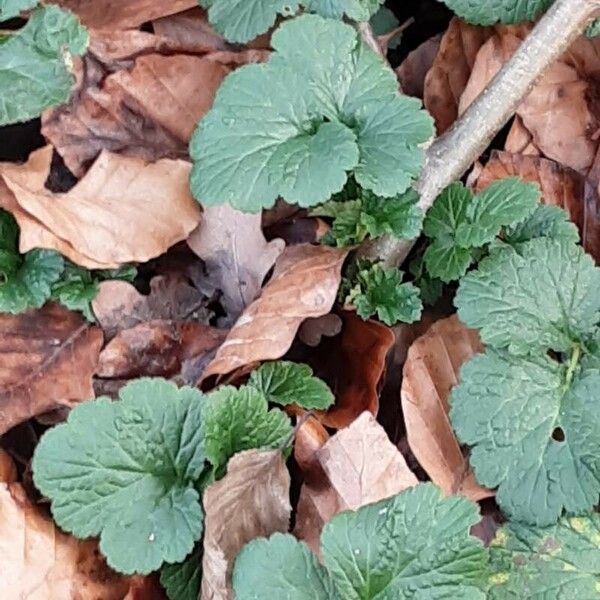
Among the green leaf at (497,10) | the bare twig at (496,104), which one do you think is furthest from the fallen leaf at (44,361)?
the green leaf at (497,10)

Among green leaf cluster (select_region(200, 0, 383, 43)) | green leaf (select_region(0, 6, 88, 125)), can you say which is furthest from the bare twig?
green leaf (select_region(0, 6, 88, 125))

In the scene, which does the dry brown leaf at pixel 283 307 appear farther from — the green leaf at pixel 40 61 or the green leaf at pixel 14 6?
the green leaf at pixel 14 6

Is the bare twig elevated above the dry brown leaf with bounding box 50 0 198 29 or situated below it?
above

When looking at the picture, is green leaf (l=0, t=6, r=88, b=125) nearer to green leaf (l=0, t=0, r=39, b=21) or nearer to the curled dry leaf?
green leaf (l=0, t=0, r=39, b=21)

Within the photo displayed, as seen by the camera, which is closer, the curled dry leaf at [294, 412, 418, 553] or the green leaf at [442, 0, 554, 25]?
the curled dry leaf at [294, 412, 418, 553]

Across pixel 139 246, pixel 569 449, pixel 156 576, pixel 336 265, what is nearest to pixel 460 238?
pixel 336 265

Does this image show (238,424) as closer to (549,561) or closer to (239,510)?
(239,510)
